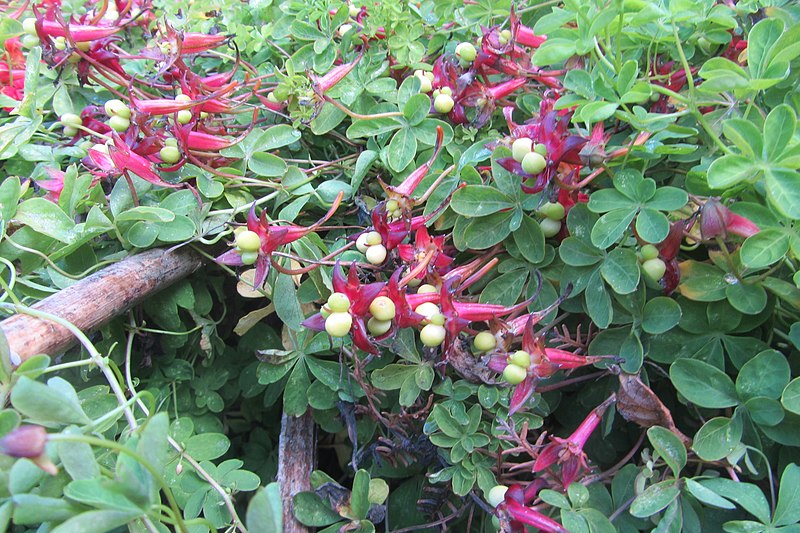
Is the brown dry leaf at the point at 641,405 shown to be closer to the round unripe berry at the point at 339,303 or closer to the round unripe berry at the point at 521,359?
the round unripe berry at the point at 521,359

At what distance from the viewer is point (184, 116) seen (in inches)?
41.7

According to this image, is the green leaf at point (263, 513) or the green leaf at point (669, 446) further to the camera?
the green leaf at point (669, 446)

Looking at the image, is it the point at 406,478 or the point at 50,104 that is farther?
the point at 50,104

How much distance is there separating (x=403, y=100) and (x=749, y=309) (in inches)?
27.1

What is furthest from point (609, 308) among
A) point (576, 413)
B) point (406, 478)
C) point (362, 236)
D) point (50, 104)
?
point (50, 104)

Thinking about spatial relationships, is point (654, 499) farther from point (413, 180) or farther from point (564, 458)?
point (413, 180)

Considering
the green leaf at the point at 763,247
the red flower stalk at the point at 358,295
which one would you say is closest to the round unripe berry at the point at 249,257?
the red flower stalk at the point at 358,295

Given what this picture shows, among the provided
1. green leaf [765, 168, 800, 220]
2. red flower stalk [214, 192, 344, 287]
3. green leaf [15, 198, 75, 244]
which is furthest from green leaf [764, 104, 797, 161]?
green leaf [15, 198, 75, 244]

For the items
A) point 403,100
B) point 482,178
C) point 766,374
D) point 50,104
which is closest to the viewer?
point 766,374

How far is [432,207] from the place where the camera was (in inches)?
38.3

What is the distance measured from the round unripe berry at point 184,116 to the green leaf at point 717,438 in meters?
1.00

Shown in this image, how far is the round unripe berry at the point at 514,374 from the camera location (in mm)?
770

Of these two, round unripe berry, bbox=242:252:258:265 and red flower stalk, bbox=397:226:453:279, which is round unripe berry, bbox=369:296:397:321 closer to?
red flower stalk, bbox=397:226:453:279

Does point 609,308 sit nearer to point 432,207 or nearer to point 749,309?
point 749,309
